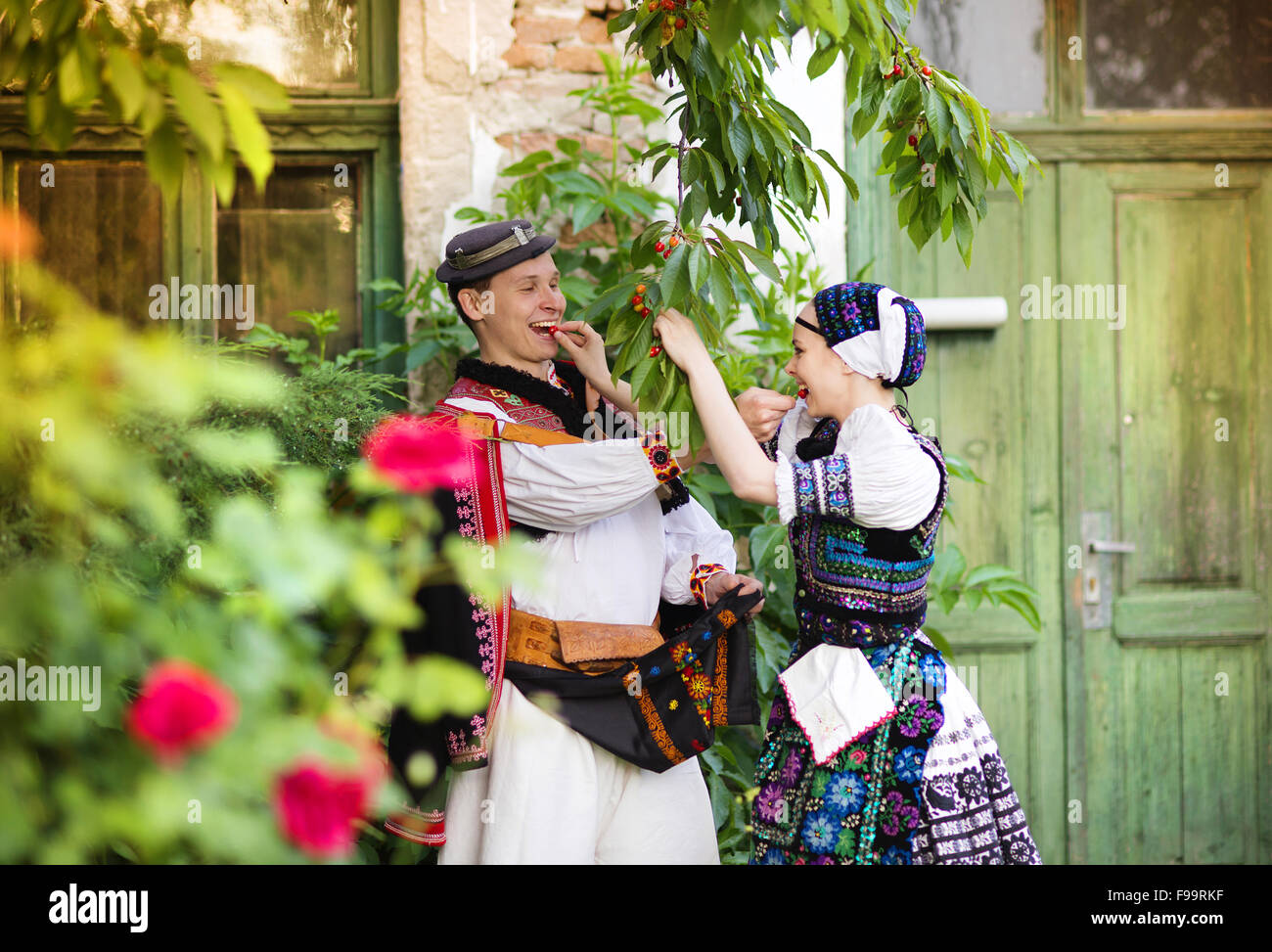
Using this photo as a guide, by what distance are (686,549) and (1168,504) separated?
204cm

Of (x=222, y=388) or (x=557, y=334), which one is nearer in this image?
(x=222, y=388)

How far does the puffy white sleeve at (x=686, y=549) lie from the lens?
91.7 inches

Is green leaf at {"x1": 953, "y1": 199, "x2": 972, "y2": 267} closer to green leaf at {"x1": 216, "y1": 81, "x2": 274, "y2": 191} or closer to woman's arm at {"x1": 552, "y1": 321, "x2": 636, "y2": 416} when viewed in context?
woman's arm at {"x1": 552, "y1": 321, "x2": 636, "y2": 416}

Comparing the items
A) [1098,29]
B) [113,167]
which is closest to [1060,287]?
[1098,29]

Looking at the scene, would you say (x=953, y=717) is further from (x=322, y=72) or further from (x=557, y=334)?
(x=322, y=72)

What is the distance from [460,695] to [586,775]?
1316 millimetres

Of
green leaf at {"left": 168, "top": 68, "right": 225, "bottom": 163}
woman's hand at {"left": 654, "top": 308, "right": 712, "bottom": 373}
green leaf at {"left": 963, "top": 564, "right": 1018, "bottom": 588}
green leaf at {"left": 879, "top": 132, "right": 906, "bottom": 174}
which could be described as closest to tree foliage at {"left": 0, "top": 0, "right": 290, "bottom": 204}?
green leaf at {"left": 168, "top": 68, "right": 225, "bottom": 163}

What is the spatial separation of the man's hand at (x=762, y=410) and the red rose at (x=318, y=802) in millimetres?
1343

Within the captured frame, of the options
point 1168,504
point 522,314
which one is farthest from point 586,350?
point 1168,504

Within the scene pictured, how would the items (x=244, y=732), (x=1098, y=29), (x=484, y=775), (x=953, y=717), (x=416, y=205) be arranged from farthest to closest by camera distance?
1. (x=1098, y=29)
2. (x=416, y=205)
3. (x=484, y=775)
4. (x=953, y=717)
5. (x=244, y=732)

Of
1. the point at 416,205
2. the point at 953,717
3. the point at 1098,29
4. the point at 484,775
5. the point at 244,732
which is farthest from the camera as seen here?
the point at 1098,29

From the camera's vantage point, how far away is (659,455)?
2.01m

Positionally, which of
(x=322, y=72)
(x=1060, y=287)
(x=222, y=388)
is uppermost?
(x=322, y=72)

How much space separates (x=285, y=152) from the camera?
11.0 feet
